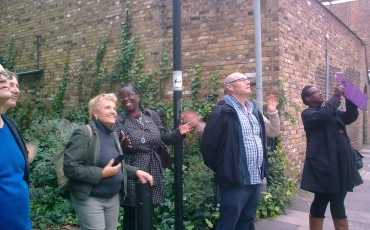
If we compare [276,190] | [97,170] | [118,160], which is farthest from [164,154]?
[276,190]

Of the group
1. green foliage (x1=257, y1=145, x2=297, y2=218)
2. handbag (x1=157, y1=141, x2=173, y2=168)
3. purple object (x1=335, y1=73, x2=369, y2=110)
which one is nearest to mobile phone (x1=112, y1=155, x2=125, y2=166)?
handbag (x1=157, y1=141, x2=173, y2=168)

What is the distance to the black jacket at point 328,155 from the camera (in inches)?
142

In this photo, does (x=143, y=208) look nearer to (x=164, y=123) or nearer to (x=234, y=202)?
(x=234, y=202)

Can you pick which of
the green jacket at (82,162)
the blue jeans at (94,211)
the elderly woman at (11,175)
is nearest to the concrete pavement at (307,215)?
the blue jeans at (94,211)

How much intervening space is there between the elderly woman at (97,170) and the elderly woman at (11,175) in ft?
1.46

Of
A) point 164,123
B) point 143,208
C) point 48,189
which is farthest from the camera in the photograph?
point 164,123

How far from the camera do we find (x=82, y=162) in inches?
107

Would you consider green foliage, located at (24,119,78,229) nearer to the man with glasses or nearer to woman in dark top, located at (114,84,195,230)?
woman in dark top, located at (114,84,195,230)

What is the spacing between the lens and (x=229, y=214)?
322cm

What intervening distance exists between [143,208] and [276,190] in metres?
2.96

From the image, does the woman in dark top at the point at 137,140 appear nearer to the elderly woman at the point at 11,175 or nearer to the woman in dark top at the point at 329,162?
the elderly woman at the point at 11,175

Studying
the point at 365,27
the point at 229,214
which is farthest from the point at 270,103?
the point at 365,27

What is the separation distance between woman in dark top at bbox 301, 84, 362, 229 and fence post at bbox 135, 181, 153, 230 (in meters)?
1.69

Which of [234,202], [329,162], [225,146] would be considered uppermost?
[225,146]
